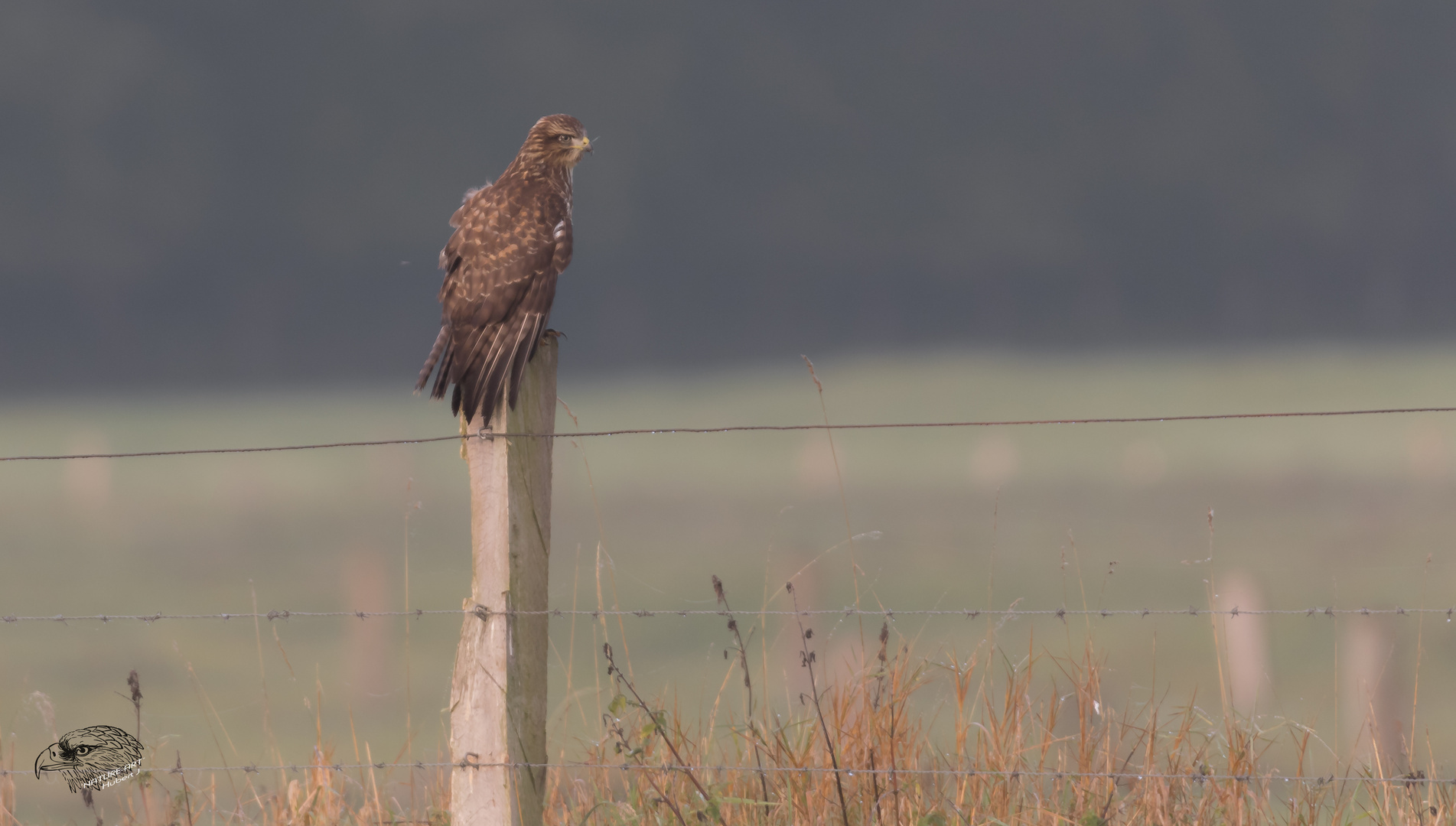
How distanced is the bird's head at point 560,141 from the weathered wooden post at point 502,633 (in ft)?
6.32

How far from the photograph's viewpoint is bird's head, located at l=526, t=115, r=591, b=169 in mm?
5066

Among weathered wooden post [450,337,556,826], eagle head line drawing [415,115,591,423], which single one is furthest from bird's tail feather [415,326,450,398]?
weathered wooden post [450,337,556,826]

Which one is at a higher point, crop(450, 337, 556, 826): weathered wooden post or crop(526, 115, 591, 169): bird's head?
crop(526, 115, 591, 169): bird's head

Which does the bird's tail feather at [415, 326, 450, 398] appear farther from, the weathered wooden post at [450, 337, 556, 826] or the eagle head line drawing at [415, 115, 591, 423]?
the weathered wooden post at [450, 337, 556, 826]

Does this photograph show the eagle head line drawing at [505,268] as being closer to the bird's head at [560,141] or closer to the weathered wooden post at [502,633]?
the bird's head at [560,141]

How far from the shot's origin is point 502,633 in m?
3.37

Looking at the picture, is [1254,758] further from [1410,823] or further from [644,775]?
[644,775]

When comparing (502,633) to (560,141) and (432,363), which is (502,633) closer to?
(432,363)

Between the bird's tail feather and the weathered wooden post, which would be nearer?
the weathered wooden post

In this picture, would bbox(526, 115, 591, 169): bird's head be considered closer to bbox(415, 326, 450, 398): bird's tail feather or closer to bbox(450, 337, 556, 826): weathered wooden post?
bbox(415, 326, 450, 398): bird's tail feather

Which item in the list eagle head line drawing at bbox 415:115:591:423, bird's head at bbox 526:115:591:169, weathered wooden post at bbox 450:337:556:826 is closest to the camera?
weathered wooden post at bbox 450:337:556:826

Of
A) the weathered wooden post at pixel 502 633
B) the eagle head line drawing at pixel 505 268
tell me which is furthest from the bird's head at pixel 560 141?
the weathered wooden post at pixel 502 633

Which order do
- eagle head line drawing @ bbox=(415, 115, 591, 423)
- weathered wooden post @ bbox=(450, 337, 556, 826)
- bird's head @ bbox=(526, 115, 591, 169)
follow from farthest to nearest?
bird's head @ bbox=(526, 115, 591, 169), eagle head line drawing @ bbox=(415, 115, 591, 423), weathered wooden post @ bbox=(450, 337, 556, 826)

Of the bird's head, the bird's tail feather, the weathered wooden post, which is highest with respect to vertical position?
the bird's head
